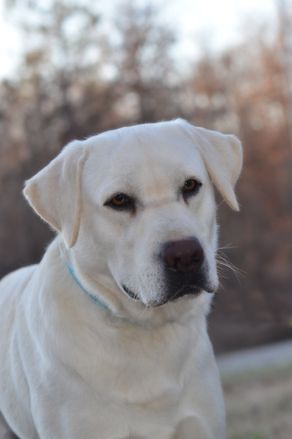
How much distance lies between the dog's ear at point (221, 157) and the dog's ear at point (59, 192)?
0.59 m

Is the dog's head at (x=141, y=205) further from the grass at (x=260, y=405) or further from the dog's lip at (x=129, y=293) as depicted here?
the grass at (x=260, y=405)

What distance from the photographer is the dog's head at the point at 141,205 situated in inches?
141

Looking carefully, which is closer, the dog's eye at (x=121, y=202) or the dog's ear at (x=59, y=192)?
the dog's eye at (x=121, y=202)

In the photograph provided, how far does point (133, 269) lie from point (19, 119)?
2035 cm

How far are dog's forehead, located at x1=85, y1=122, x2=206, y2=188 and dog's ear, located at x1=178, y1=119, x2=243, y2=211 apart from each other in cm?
6

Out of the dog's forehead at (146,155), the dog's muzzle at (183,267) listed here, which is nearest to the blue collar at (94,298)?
the dog's muzzle at (183,267)

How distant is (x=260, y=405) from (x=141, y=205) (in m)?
5.11

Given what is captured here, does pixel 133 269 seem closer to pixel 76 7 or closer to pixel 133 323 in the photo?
pixel 133 323

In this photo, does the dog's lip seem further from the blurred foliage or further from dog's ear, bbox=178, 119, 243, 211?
the blurred foliage

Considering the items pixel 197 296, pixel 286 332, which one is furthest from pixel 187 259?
pixel 286 332

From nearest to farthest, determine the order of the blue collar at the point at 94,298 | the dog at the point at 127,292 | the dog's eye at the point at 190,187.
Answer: the dog at the point at 127,292 → the dog's eye at the point at 190,187 → the blue collar at the point at 94,298

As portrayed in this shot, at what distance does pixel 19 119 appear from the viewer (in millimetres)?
23500

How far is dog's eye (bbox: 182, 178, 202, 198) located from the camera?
12.6ft

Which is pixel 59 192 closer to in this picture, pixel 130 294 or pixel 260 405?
pixel 130 294
